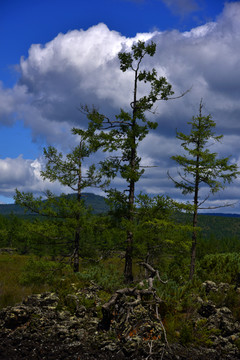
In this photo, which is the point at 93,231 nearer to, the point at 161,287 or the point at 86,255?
the point at 86,255

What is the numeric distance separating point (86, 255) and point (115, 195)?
489cm

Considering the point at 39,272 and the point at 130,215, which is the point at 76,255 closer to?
the point at 39,272

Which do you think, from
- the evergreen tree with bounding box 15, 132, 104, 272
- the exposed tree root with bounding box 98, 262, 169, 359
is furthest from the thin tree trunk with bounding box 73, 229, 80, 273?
the exposed tree root with bounding box 98, 262, 169, 359

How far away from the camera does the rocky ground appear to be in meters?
5.61

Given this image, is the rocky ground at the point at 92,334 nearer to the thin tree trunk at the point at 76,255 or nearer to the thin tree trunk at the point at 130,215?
the thin tree trunk at the point at 130,215

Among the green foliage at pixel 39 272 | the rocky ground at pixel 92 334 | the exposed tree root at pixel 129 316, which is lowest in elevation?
the green foliage at pixel 39 272

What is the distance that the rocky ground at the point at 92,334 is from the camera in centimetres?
561

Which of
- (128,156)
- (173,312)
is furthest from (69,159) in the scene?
(173,312)

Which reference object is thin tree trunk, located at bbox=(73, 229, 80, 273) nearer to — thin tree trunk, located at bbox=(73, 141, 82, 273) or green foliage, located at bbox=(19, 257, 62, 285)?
thin tree trunk, located at bbox=(73, 141, 82, 273)

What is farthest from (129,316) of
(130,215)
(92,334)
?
(130,215)

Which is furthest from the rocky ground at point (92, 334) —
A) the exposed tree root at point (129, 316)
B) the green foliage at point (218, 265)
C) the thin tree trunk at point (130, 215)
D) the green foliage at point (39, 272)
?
the green foliage at point (218, 265)

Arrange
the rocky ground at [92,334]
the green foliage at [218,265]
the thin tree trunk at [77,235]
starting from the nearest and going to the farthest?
the rocky ground at [92,334] → the green foliage at [218,265] → the thin tree trunk at [77,235]

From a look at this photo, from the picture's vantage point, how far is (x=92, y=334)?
6.30 metres

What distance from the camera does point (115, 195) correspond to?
556 inches
